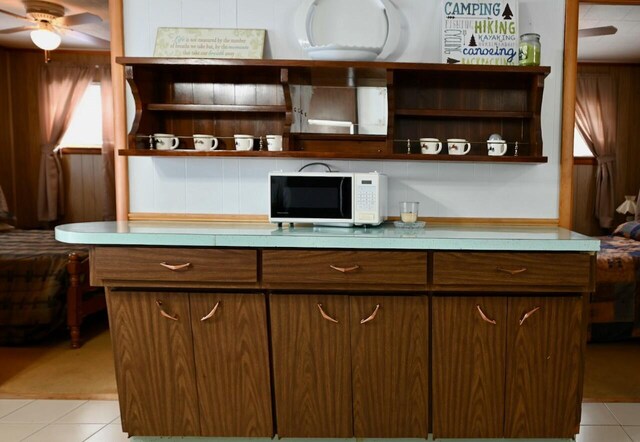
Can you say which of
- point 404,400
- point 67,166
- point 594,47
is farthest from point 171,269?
point 594,47

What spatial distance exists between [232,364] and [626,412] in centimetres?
181

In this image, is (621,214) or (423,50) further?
(621,214)

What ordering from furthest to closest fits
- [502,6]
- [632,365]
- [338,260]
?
[632,365]
[502,6]
[338,260]

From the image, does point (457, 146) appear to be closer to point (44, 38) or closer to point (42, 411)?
point (42, 411)

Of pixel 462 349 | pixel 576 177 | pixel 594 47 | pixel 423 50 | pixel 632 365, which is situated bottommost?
pixel 632 365

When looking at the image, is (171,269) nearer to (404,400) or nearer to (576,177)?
(404,400)

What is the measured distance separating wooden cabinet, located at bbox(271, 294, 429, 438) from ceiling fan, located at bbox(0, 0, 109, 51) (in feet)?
10.6

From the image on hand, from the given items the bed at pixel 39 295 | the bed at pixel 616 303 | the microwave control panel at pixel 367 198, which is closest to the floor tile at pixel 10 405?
the bed at pixel 39 295

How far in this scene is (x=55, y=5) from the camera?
358 cm

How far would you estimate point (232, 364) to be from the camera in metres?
1.81

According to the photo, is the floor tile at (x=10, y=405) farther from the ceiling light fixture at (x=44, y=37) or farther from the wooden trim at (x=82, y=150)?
the wooden trim at (x=82, y=150)

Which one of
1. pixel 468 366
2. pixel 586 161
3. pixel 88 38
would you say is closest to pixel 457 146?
pixel 468 366

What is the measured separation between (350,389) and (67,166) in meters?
4.59

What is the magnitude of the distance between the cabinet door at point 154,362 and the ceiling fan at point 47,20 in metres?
2.86
